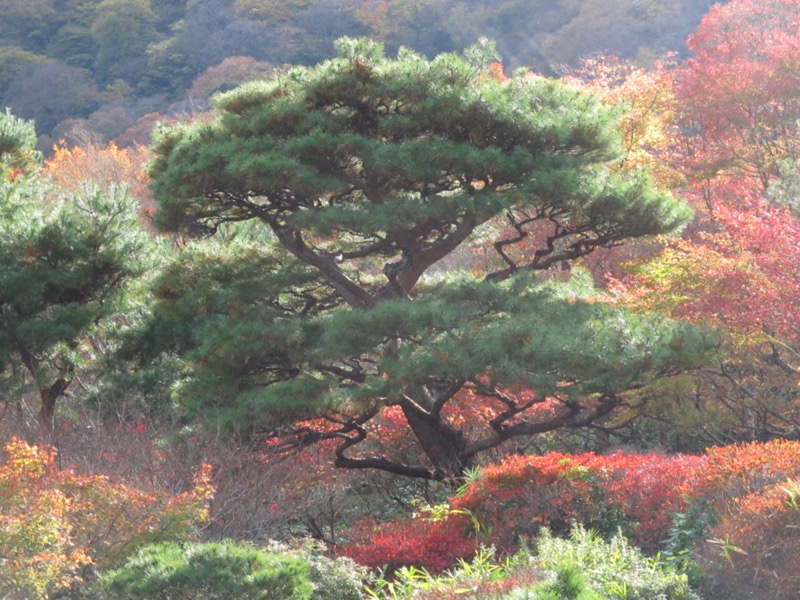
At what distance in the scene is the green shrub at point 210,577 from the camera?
511 centimetres

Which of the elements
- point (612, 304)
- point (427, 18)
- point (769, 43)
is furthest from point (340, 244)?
point (427, 18)

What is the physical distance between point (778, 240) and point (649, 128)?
325 inches

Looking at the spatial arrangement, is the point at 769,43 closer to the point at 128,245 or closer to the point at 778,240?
the point at 778,240

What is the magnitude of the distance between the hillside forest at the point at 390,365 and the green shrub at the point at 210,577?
0.06 feet

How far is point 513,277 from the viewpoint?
983cm

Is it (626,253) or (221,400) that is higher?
(626,253)

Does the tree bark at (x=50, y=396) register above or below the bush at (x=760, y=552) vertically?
below

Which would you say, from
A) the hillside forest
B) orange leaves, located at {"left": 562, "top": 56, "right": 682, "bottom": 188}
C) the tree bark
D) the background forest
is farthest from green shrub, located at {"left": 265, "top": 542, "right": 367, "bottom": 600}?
the background forest

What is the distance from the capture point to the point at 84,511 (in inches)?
248

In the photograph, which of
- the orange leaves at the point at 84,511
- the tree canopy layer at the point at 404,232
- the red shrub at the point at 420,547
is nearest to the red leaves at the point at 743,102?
the tree canopy layer at the point at 404,232

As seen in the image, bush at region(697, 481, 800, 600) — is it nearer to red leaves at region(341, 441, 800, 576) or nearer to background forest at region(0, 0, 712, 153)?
red leaves at region(341, 441, 800, 576)

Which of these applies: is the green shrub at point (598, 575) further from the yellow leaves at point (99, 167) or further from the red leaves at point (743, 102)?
the yellow leaves at point (99, 167)

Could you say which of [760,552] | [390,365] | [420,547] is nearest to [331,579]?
[420,547]

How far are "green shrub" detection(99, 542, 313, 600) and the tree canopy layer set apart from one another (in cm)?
352
